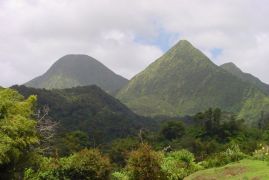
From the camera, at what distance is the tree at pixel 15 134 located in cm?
2431

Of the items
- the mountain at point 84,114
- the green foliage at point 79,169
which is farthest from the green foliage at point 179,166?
the mountain at point 84,114

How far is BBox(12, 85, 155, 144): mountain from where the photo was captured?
124869mm

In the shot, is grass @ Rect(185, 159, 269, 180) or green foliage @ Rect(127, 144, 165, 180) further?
green foliage @ Rect(127, 144, 165, 180)

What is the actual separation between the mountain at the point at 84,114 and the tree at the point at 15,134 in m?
72.5

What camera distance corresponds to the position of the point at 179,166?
30.8 meters

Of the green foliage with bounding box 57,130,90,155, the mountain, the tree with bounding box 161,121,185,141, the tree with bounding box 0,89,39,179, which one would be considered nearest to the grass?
the tree with bounding box 0,89,39,179

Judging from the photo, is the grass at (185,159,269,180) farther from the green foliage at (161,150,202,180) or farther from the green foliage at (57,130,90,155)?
the green foliage at (57,130,90,155)

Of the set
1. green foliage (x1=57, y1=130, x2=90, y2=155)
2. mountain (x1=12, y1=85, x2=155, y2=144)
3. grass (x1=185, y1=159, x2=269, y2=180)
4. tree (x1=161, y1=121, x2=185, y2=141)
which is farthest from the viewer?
mountain (x1=12, y1=85, x2=155, y2=144)

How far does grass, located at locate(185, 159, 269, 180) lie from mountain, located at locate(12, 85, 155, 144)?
75.2m

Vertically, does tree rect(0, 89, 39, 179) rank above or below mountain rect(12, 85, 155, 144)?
below

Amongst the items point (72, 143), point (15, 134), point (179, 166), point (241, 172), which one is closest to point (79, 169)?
point (15, 134)

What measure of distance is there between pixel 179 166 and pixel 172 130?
5431 cm

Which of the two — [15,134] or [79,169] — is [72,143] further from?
[15,134]

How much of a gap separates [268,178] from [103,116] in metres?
118
